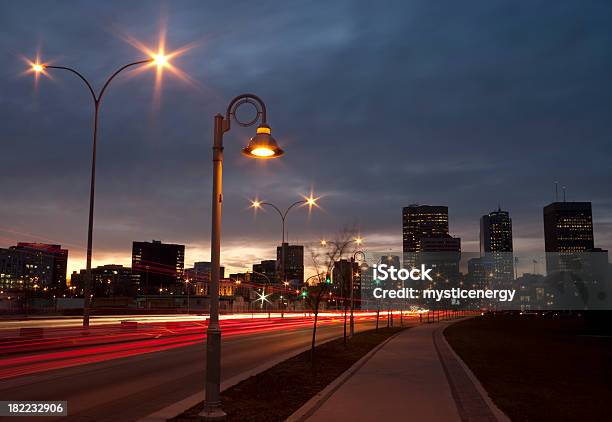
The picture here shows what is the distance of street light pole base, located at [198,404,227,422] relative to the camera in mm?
8214

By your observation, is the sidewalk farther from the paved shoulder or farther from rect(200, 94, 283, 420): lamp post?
rect(200, 94, 283, 420): lamp post

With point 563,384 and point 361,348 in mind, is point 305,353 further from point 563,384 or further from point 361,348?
point 563,384

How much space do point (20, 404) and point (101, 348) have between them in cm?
1258

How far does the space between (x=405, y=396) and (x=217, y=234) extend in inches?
219

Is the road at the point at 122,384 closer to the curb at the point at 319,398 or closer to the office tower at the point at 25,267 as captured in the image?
the curb at the point at 319,398

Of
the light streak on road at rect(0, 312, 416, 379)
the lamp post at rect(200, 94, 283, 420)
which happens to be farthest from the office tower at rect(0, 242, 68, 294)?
the lamp post at rect(200, 94, 283, 420)

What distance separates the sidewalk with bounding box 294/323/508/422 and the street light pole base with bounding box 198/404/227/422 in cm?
148

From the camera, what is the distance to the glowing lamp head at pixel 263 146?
9.27 meters

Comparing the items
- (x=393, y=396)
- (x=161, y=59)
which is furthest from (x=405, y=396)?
(x=161, y=59)

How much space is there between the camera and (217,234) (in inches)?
344

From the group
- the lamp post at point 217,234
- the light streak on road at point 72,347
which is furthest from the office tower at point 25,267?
the lamp post at point 217,234

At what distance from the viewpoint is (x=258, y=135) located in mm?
9344

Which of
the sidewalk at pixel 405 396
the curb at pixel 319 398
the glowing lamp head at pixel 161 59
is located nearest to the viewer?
the curb at pixel 319 398

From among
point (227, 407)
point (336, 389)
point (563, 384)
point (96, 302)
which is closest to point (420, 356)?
point (563, 384)
